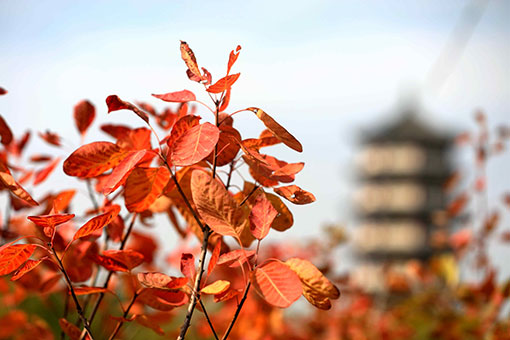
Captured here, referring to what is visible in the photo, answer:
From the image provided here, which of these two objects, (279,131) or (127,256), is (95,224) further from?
(279,131)

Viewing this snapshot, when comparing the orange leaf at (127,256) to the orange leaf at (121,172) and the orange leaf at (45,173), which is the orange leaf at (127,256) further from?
the orange leaf at (45,173)

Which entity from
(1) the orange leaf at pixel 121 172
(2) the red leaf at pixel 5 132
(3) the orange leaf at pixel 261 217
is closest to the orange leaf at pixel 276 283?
(3) the orange leaf at pixel 261 217

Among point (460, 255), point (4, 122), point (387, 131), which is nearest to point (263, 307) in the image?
point (4, 122)

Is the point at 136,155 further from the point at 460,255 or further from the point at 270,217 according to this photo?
the point at 460,255

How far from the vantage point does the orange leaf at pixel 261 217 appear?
48 cm

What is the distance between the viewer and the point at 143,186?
55cm

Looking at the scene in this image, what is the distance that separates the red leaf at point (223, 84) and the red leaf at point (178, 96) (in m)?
0.03

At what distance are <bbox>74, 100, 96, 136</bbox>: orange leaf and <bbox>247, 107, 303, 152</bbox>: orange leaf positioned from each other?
414mm

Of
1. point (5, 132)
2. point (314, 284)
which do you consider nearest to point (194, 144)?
point (314, 284)

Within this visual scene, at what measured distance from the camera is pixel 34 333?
0.80 m

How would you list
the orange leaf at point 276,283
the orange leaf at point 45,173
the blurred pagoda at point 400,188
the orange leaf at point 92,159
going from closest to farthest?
the orange leaf at point 276,283, the orange leaf at point 92,159, the orange leaf at point 45,173, the blurred pagoda at point 400,188

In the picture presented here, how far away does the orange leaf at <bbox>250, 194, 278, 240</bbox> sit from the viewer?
484 mm

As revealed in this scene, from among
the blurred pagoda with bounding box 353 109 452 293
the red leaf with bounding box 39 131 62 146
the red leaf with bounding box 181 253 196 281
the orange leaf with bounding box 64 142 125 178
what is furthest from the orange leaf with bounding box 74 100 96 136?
the blurred pagoda with bounding box 353 109 452 293

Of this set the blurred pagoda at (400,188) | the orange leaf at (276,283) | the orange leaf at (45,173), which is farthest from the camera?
the blurred pagoda at (400,188)
